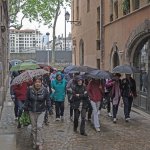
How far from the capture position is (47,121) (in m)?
14.4

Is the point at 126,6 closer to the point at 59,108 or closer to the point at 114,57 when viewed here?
the point at 114,57

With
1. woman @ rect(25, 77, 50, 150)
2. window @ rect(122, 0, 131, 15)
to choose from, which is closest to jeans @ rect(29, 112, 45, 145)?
woman @ rect(25, 77, 50, 150)

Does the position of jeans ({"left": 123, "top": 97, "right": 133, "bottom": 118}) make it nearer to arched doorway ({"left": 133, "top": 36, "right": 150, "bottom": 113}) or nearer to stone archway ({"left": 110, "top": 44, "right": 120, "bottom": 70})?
arched doorway ({"left": 133, "top": 36, "right": 150, "bottom": 113})

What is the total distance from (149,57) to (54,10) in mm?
32677

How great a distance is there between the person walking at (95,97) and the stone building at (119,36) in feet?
15.2

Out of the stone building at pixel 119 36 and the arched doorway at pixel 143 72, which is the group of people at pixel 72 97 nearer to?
the arched doorway at pixel 143 72

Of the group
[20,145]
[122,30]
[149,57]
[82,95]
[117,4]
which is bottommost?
[20,145]

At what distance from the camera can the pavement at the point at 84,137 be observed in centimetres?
1080

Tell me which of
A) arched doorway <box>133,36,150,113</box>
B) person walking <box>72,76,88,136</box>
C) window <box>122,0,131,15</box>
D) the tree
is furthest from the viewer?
the tree

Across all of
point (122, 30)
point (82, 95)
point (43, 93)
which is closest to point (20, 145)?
point (43, 93)

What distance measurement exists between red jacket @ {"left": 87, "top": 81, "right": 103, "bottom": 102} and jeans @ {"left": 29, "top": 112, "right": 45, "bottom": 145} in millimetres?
2973

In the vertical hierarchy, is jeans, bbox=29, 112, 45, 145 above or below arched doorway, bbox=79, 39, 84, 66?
below

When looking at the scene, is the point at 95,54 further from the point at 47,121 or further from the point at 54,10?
the point at 54,10

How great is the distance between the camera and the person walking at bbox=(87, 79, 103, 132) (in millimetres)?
13023
